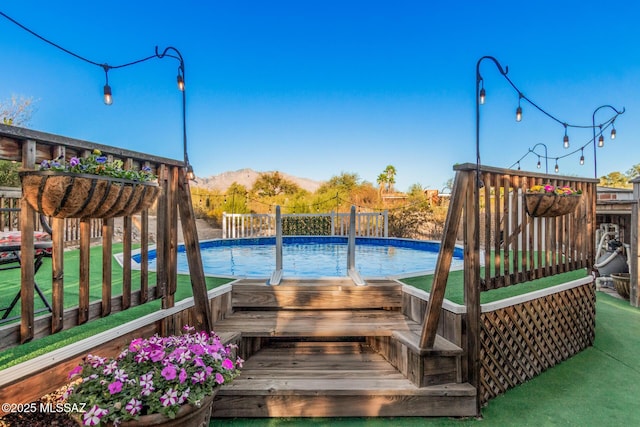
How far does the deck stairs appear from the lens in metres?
2.15

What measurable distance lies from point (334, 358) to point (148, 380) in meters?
1.62

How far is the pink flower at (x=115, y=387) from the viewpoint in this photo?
1.34m

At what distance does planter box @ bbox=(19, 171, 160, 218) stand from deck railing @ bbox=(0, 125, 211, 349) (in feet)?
0.30

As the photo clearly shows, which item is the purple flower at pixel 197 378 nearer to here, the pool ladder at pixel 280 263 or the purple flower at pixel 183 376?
the purple flower at pixel 183 376

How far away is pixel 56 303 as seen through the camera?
1475 millimetres

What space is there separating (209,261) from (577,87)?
13.6 m

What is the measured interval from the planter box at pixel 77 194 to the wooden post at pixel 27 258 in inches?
2.8

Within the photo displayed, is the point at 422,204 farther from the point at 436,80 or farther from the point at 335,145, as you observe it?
the point at 335,145

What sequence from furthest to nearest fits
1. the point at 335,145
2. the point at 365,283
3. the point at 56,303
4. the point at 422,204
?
the point at 335,145 < the point at 422,204 < the point at 365,283 < the point at 56,303

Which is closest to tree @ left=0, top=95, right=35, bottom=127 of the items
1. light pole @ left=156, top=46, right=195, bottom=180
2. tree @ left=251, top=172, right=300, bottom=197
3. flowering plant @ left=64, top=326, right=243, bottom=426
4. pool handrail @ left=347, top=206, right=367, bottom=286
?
light pole @ left=156, top=46, right=195, bottom=180

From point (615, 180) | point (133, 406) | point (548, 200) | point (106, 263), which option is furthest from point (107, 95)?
point (615, 180)

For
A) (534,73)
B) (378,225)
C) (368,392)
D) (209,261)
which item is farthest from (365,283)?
(534,73)

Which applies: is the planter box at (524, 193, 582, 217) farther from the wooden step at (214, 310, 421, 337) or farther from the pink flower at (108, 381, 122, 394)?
the pink flower at (108, 381, 122, 394)

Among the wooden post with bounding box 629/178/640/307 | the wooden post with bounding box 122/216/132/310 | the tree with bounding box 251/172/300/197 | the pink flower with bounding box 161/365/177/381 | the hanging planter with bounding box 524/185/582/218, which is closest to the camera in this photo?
the pink flower with bounding box 161/365/177/381
